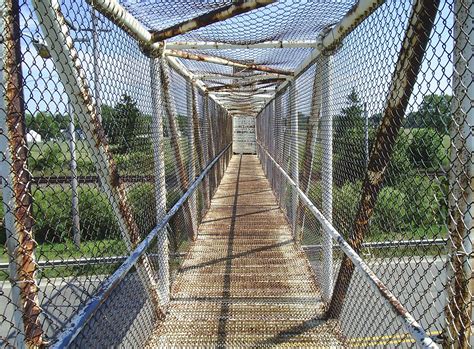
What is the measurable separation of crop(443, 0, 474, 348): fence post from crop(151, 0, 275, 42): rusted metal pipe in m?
1.19

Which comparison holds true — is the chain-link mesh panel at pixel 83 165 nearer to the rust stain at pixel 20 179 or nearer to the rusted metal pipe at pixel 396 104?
the rust stain at pixel 20 179

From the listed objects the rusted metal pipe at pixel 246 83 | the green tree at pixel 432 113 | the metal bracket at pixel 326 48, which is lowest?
the green tree at pixel 432 113

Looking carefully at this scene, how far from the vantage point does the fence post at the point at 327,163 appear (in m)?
3.62

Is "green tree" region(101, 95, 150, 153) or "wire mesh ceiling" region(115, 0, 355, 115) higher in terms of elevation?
"wire mesh ceiling" region(115, 0, 355, 115)

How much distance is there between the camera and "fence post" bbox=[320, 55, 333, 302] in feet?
11.9

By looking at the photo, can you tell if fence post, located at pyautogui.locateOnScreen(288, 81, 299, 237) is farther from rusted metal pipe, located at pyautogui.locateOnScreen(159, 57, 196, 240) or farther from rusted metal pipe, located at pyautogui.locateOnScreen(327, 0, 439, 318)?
rusted metal pipe, located at pyautogui.locateOnScreen(327, 0, 439, 318)

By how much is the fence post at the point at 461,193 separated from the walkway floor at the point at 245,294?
1783 mm

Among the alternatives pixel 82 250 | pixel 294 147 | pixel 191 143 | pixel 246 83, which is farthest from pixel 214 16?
pixel 246 83

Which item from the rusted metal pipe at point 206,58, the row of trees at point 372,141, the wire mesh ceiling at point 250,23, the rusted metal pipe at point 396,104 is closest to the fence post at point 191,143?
the wire mesh ceiling at point 250,23

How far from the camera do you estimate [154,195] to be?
3.67 m

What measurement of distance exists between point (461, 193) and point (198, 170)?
5.16 metres

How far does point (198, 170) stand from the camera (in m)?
6.54

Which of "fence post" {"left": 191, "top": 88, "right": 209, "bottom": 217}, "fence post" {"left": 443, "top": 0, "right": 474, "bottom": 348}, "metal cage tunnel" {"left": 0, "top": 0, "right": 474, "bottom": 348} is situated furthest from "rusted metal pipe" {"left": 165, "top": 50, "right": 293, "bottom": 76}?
"fence post" {"left": 443, "top": 0, "right": 474, "bottom": 348}

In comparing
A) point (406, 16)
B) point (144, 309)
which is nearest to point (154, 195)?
point (144, 309)
